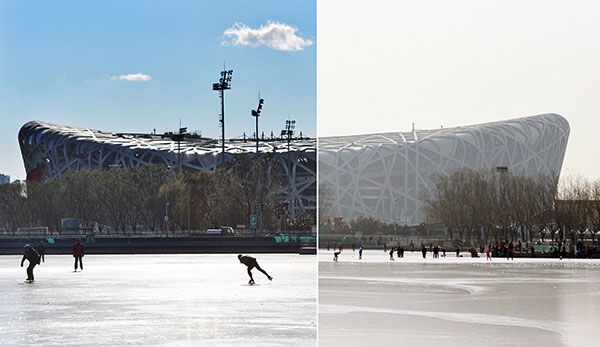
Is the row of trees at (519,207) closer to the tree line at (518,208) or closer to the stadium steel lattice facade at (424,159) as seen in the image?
the tree line at (518,208)

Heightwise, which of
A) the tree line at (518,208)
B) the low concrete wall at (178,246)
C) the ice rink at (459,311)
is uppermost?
the tree line at (518,208)

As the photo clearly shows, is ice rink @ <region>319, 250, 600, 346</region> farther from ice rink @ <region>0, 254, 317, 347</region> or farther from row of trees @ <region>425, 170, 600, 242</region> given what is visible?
row of trees @ <region>425, 170, 600, 242</region>

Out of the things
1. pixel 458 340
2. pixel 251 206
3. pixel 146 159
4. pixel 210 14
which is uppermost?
pixel 210 14

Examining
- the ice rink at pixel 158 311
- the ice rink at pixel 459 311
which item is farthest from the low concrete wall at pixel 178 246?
the ice rink at pixel 158 311

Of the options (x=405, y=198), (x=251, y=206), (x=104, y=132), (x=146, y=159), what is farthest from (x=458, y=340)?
(x=104, y=132)

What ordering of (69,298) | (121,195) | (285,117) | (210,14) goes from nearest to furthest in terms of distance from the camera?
1. (69,298)
2. (121,195)
3. (210,14)
4. (285,117)

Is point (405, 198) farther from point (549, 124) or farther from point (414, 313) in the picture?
point (414, 313)
